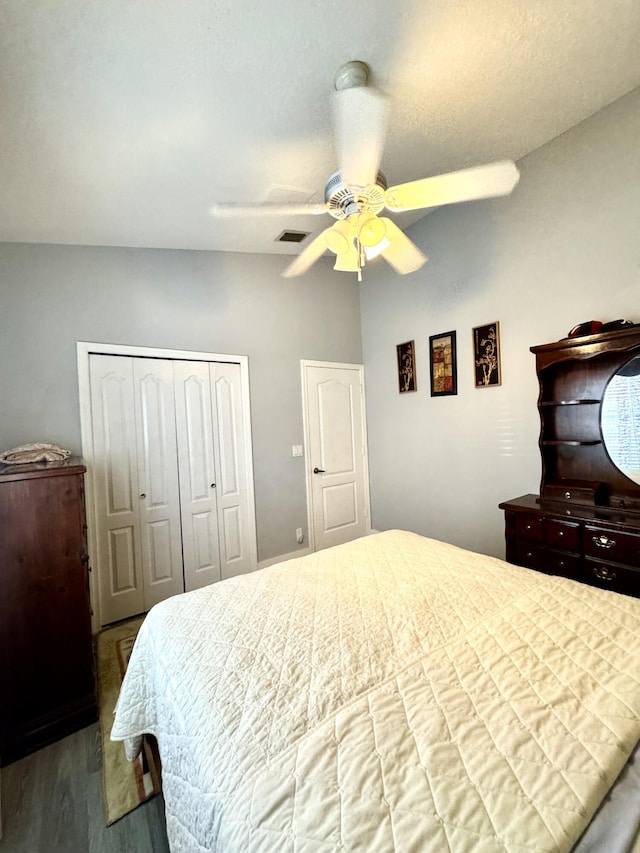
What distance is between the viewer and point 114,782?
60.6 inches

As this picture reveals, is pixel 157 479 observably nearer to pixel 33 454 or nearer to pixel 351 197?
pixel 33 454

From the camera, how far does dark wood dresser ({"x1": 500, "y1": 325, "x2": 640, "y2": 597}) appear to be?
1.91 metres

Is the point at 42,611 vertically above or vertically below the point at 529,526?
below

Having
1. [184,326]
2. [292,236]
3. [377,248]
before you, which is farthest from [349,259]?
[184,326]

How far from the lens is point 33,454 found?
208 centimetres

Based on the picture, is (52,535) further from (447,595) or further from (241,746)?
(447,595)

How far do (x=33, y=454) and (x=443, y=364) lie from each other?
295 cm

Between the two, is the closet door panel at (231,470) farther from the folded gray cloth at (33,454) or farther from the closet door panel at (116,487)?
the folded gray cloth at (33,454)

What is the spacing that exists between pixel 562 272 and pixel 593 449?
114 centimetres

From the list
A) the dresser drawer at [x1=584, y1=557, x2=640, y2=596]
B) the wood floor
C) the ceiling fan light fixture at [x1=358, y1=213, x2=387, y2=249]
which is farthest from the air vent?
the wood floor

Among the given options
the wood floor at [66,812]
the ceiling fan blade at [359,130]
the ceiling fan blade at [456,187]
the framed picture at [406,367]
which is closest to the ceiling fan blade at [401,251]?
the ceiling fan blade at [456,187]

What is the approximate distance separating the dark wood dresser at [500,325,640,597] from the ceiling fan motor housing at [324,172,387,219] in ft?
4.67

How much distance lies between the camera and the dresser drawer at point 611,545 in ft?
→ 5.91

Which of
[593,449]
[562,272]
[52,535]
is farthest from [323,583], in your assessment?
[562,272]
